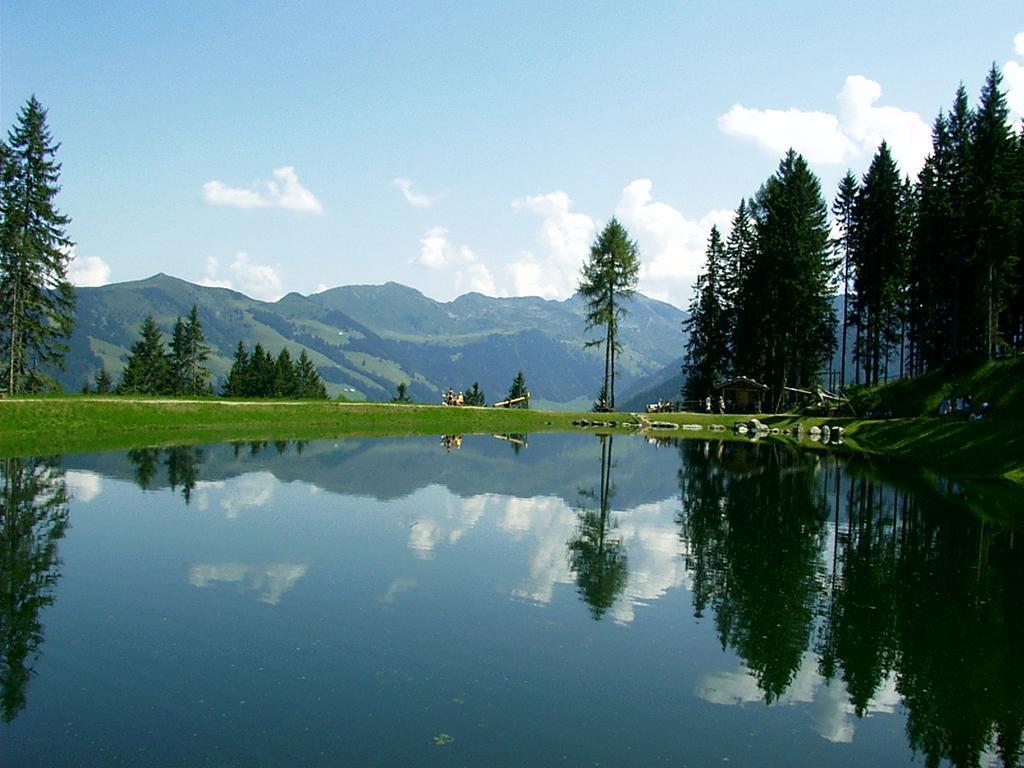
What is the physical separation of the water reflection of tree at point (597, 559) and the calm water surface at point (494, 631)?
14 cm

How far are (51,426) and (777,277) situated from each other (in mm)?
62387

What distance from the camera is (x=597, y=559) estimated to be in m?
20.3

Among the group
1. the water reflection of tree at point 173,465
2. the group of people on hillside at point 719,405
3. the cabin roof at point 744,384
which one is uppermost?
the cabin roof at point 744,384

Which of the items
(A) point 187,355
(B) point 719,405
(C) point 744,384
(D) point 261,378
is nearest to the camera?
(B) point 719,405

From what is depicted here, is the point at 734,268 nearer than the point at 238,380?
Yes

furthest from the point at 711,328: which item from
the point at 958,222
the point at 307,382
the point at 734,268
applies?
the point at 307,382

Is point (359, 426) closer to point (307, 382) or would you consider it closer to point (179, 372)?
point (179, 372)

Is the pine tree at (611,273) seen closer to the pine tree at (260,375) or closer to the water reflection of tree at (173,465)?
the water reflection of tree at (173,465)

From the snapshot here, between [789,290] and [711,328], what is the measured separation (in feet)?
50.1

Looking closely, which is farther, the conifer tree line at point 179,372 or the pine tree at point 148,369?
the conifer tree line at point 179,372

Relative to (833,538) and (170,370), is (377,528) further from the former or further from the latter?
(170,370)

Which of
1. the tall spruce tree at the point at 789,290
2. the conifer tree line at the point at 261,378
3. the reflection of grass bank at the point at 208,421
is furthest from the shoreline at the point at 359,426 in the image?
the conifer tree line at the point at 261,378

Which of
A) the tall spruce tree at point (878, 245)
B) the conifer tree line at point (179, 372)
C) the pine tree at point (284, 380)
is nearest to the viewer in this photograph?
the tall spruce tree at point (878, 245)

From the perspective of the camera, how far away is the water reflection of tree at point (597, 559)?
17.0m
